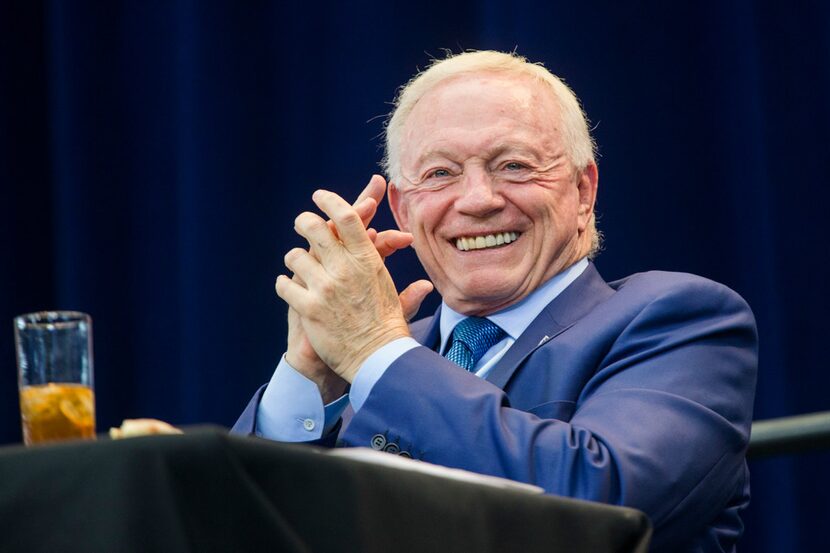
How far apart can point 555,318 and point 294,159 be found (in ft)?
3.82

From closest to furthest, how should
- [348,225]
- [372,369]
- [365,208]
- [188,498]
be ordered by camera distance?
1. [188,498]
2. [372,369]
3. [348,225]
4. [365,208]

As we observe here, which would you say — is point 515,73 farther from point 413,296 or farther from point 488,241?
point 413,296

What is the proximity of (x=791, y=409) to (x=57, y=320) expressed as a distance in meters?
1.92

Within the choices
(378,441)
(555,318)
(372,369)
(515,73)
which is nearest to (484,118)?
(515,73)

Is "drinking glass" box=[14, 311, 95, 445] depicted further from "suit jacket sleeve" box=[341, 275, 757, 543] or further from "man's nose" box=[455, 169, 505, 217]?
"man's nose" box=[455, 169, 505, 217]

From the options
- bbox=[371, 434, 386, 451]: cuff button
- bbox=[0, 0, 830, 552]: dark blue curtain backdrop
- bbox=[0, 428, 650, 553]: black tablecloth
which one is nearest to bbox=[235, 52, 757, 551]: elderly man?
bbox=[371, 434, 386, 451]: cuff button

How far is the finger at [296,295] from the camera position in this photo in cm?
181

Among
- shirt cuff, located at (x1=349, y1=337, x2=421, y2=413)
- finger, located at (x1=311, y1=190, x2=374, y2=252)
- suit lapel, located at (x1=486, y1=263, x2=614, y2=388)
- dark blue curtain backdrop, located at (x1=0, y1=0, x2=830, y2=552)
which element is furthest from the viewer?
dark blue curtain backdrop, located at (x1=0, y1=0, x2=830, y2=552)

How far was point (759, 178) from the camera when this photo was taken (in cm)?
266

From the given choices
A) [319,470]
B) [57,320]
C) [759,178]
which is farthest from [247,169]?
[319,470]

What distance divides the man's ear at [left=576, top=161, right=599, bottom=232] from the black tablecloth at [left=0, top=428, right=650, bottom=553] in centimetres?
134

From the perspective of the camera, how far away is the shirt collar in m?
2.05

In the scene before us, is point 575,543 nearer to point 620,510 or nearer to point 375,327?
point 620,510

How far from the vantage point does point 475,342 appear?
2074 millimetres
